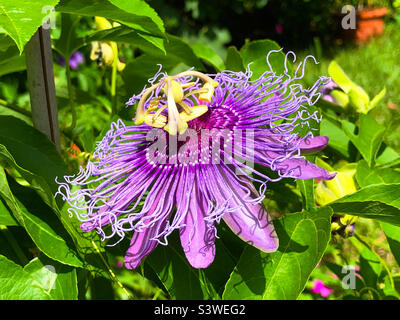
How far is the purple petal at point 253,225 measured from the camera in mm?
520

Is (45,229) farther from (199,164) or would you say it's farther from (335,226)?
(335,226)

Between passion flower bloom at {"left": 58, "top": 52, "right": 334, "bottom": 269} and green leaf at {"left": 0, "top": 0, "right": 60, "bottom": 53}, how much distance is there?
135 mm

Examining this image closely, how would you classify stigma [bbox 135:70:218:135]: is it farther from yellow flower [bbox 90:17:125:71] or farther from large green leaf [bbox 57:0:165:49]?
yellow flower [bbox 90:17:125:71]

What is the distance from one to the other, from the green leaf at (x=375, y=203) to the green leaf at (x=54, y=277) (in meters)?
0.30

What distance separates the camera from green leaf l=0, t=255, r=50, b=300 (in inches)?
20.6

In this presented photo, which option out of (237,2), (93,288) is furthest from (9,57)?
(237,2)

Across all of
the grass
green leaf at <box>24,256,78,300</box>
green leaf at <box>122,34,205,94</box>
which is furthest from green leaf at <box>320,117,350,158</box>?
the grass

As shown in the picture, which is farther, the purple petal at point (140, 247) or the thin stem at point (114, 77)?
the thin stem at point (114, 77)

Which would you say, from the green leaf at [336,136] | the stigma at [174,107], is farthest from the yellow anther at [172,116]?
the green leaf at [336,136]

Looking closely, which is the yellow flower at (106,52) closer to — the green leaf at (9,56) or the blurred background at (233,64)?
the blurred background at (233,64)

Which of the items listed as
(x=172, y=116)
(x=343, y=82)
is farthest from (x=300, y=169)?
(x=343, y=82)

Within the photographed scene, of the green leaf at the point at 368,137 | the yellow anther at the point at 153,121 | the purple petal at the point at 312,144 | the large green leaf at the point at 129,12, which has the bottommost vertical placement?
the green leaf at the point at 368,137
